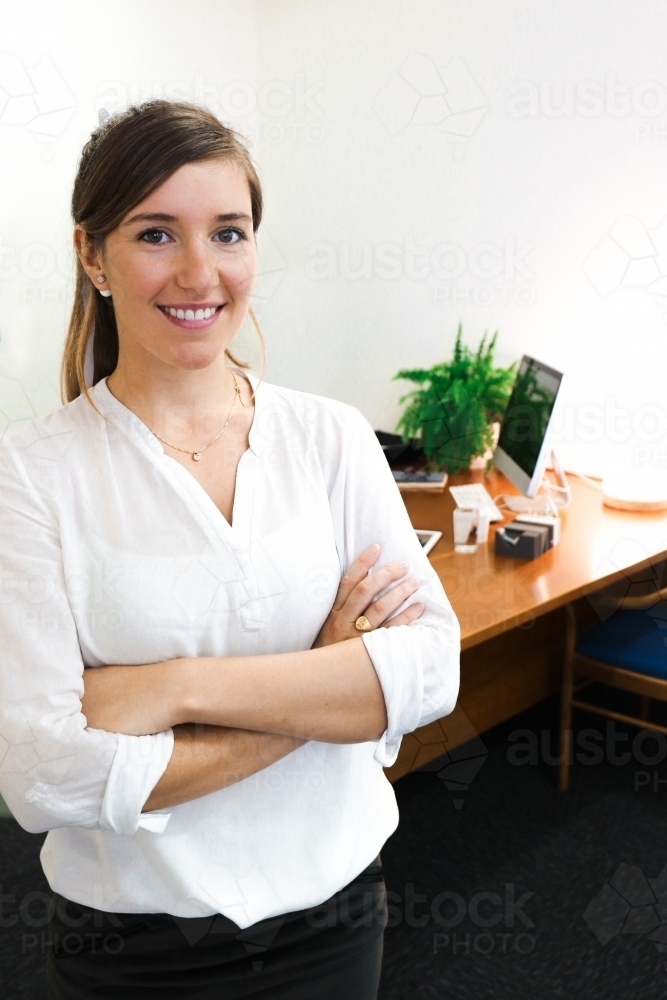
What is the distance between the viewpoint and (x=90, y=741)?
100 centimetres

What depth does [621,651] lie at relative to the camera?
2574 mm

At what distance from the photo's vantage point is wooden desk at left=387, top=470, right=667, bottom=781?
2117 millimetres

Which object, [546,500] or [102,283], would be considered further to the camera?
[546,500]

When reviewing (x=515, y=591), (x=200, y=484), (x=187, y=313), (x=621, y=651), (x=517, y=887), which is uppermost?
(x=187, y=313)

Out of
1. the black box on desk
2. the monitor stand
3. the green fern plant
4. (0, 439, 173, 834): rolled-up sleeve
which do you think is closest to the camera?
(0, 439, 173, 834): rolled-up sleeve

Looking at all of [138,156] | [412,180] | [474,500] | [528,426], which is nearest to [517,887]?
[474,500]

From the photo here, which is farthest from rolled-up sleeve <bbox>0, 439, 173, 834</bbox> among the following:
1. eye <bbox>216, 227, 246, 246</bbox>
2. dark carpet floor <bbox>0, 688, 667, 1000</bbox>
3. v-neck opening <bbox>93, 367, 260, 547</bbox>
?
dark carpet floor <bbox>0, 688, 667, 1000</bbox>

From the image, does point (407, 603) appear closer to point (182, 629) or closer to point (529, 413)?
point (182, 629)

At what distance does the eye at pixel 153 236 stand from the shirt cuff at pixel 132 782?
1.87 feet

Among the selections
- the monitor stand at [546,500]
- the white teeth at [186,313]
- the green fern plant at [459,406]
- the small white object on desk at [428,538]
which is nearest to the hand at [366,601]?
the white teeth at [186,313]

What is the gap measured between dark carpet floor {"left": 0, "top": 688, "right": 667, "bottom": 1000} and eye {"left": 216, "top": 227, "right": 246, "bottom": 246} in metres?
1.66

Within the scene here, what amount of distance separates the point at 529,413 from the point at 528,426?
38 millimetres

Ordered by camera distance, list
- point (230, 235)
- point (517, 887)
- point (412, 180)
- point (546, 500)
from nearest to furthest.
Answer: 1. point (230, 235)
2. point (517, 887)
3. point (546, 500)
4. point (412, 180)

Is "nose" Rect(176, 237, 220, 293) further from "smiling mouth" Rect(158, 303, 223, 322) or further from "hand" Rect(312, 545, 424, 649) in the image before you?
"hand" Rect(312, 545, 424, 649)
